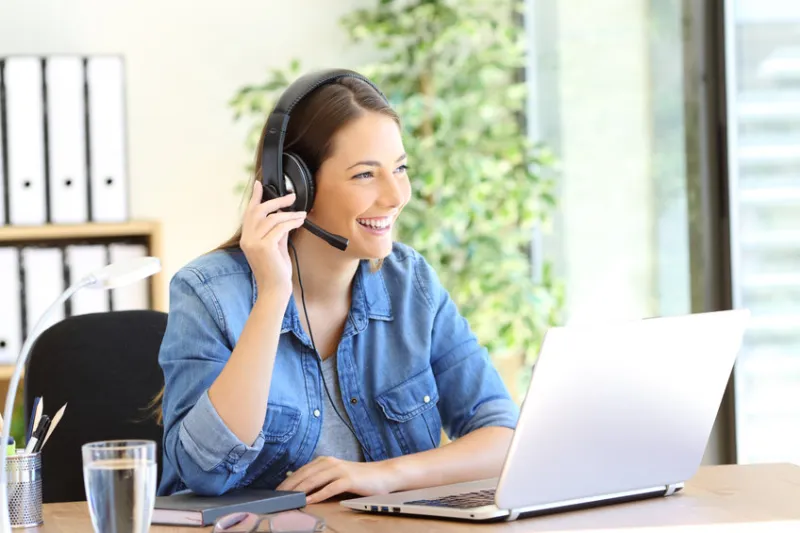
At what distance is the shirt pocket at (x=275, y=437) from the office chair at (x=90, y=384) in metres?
0.41

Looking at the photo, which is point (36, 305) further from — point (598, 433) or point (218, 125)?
point (598, 433)

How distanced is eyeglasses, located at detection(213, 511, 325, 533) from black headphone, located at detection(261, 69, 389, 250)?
603 millimetres

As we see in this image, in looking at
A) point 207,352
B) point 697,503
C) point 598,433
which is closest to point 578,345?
point 598,433

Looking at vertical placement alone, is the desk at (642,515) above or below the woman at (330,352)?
below

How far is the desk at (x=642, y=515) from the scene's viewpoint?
120cm

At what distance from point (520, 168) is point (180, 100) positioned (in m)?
1.06

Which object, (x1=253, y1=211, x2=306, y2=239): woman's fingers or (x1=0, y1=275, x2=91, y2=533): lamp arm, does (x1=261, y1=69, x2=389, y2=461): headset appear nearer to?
(x1=253, y1=211, x2=306, y2=239): woman's fingers

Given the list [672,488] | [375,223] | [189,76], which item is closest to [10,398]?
[375,223]

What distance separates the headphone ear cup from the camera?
64.0 inches

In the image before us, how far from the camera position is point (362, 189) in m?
1.67

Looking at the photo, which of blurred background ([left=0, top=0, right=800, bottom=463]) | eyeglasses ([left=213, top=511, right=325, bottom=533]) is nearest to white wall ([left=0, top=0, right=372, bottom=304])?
blurred background ([left=0, top=0, right=800, bottom=463])

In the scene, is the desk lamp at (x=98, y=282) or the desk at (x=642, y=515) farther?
the desk at (x=642, y=515)

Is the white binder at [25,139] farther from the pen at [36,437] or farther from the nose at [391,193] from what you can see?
the pen at [36,437]

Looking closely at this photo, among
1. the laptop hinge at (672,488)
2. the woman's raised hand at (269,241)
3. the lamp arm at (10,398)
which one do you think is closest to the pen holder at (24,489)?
the lamp arm at (10,398)
